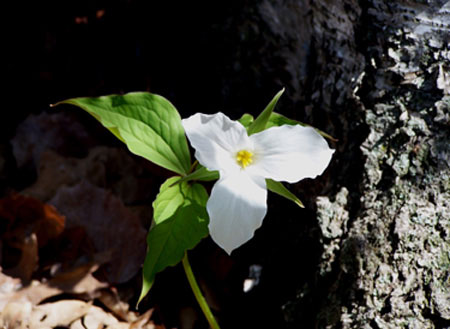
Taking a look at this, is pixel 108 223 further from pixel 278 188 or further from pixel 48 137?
pixel 278 188

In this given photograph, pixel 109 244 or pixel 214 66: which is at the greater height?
pixel 214 66

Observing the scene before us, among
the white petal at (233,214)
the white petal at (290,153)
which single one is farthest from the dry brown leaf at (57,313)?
the white petal at (290,153)

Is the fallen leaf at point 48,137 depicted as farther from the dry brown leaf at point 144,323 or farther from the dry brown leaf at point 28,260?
the dry brown leaf at point 144,323

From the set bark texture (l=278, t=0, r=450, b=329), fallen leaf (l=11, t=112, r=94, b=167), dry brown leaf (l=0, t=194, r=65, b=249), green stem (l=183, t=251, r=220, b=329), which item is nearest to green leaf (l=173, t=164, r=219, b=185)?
green stem (l=183, t=251, r=220, b=329)

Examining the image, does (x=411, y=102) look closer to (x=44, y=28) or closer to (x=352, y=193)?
(x=352, y=193)

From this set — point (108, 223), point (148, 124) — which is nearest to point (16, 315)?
point (108, 223)

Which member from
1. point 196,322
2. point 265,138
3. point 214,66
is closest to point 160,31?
point 214,66
